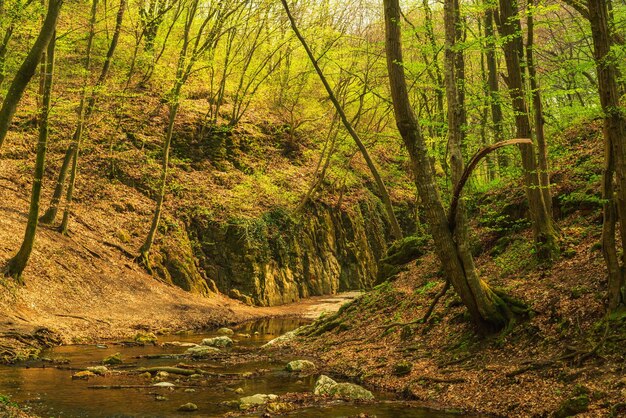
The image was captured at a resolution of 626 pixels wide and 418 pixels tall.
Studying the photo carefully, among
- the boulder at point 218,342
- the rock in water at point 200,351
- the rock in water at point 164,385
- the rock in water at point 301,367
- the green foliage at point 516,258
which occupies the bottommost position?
the boulder at point 218,342

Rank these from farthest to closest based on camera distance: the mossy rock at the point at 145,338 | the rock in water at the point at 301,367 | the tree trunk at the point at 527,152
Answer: the mossy rock at the point at 145,338
the rock in water at the point at 301,367
the tree trunk at the point at 527,152

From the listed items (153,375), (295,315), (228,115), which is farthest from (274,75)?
(153,375)

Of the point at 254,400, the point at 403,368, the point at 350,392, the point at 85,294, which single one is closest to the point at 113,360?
the point at 254,400

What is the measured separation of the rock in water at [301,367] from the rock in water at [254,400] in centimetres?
240

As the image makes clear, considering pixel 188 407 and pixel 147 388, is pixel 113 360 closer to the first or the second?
pixel 147 388

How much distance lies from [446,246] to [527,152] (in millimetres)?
3329

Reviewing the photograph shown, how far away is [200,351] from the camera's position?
13.0 metres

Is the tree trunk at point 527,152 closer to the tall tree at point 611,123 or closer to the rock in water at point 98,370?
the tall tree at point 611,123

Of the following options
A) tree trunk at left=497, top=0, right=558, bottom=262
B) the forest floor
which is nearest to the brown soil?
tree trunk at left=497, top=0, right=558, bottom=262

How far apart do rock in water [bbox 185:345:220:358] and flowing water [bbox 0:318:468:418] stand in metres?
0.39

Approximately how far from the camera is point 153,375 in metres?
10.5

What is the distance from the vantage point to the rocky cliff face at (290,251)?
77.3ft

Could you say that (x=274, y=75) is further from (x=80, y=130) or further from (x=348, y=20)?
(x=80, y=130)

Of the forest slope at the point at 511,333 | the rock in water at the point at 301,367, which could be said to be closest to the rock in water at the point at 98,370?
the rock in water at the point at 301,367
